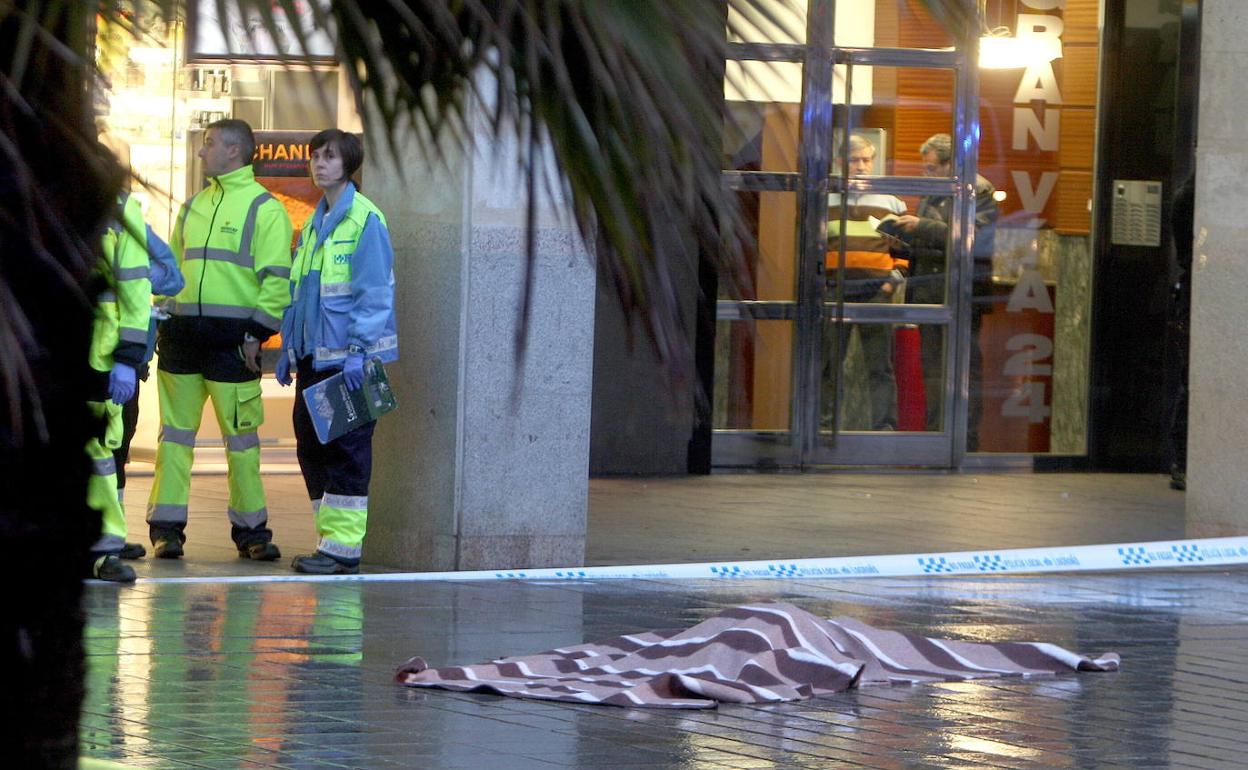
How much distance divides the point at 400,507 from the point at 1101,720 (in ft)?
12.5

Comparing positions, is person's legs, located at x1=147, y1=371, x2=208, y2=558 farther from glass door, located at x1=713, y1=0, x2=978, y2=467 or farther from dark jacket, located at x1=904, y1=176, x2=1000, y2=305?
dark jacket, located at x1=904, y1=176, x2=1000, y2=305

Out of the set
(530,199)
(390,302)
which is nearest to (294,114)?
(530,199)

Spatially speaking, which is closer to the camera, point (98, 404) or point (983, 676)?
point (98, 404)

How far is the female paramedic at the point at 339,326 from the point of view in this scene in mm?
8562

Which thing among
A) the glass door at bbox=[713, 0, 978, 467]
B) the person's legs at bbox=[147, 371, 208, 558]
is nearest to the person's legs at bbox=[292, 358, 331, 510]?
the person's legs at bbox=[147, 371, 208, 558]

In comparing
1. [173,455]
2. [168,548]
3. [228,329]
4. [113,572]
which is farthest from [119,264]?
[168,548]

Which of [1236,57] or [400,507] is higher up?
[1236,57]

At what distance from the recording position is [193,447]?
895 cm

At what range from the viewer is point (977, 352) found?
46.5 ft

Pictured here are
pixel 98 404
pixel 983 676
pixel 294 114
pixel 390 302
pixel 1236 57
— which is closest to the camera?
pixel 294 114

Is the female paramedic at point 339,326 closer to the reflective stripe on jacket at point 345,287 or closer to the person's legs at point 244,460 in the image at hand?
the reflective stripe on jacket at point 345,287

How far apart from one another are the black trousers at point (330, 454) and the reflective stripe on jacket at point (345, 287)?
0.12 m

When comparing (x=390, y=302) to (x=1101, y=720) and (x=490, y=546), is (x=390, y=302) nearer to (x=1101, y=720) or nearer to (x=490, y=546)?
(x=490, y=546)

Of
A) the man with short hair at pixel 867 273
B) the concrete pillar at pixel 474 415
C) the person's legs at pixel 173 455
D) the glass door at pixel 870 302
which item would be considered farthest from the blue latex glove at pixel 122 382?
the man with short hair at pixel 867 273
